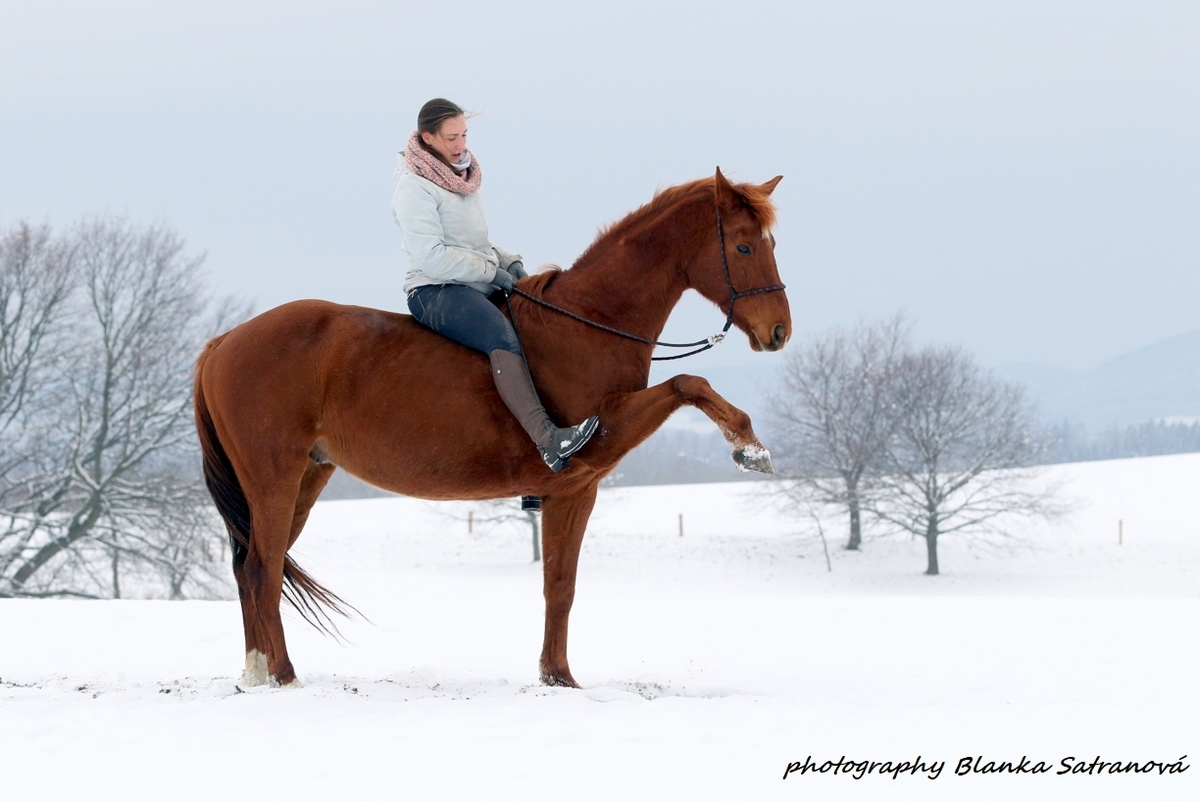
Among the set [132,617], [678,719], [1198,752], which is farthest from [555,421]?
[132,617]

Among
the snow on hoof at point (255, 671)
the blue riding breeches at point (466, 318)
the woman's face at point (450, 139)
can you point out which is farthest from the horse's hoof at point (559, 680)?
the woman's face at point (450, 139)

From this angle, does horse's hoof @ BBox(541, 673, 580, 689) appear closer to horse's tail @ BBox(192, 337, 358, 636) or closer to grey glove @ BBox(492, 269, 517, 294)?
horse's tail @ BBox(192, 337, 358, 636)

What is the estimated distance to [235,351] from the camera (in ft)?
19.2

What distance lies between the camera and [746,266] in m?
5.45

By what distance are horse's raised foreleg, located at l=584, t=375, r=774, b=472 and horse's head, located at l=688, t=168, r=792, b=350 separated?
46 cm

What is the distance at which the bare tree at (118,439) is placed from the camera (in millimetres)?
23219

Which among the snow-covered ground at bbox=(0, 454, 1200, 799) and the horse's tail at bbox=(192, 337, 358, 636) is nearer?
the snow-covered ground at bbox=(0, 454, 1200, 799)

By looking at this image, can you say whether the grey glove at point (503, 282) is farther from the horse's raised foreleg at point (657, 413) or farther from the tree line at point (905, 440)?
the tree line at point (905, 440)

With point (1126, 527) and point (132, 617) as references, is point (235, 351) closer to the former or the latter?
point (132, 617)

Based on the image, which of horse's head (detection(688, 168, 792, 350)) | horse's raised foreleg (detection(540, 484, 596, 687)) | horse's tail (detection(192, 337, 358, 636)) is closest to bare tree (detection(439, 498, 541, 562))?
horse's tail (detection(192, 337, 358, 636))

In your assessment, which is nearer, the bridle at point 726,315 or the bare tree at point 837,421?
the bridle at point 726,315

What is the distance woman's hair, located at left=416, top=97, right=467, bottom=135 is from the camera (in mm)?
5715

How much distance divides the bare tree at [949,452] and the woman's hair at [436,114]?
31.1m

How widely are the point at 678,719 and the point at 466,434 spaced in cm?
189
